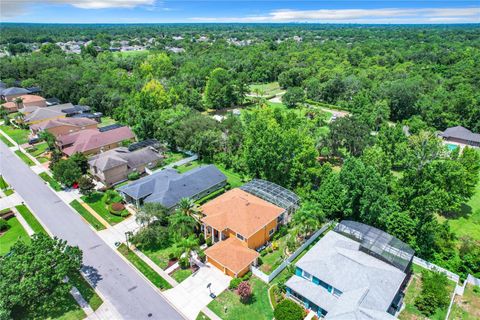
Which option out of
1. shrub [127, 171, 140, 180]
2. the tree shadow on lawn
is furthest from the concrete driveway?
shrub [127, 171, 140, 180]

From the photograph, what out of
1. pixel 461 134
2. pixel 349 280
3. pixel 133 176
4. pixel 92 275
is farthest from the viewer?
pixel 461 134

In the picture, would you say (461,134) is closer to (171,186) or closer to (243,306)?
(171,186)

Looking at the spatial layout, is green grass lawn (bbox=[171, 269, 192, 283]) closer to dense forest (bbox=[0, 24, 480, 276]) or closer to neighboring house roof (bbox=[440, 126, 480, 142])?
dense forest (bbox=[0, 24, 480, 276])

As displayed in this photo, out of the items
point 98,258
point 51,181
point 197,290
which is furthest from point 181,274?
point 51,181

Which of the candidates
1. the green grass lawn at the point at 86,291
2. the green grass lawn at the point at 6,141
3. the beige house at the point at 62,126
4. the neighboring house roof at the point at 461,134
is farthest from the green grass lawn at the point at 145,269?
the neighboring house roof at the point at 461,134

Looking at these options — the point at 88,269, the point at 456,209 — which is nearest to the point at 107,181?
the point at 88,269

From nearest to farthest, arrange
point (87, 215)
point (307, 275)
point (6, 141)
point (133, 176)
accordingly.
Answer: point (307, 275) → point (87, 215) → point (133, 176) → point (6, 141)
